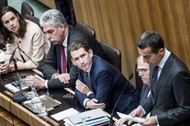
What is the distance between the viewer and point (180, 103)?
3.96 m

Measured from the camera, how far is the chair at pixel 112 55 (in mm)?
4934

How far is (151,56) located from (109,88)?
67 centimetres

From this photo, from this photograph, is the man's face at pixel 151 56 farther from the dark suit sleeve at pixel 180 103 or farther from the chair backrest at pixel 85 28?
the chair backrest at pixel 85 28

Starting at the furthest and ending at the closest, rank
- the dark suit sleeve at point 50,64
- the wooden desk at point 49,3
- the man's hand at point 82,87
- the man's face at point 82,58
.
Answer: the wooden desk at point 49,3
the dark suit sleeve at point 50,64
the man's hand at point 82,87
the man's face at point 82,58

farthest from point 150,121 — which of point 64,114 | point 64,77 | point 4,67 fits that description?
point 4,67

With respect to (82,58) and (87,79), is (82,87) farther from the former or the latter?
(82,58)

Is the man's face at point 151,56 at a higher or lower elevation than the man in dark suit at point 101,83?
higher

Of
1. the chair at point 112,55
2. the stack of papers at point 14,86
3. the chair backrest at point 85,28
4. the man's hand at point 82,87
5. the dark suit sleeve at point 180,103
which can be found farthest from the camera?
the chair backrest at point 85,28

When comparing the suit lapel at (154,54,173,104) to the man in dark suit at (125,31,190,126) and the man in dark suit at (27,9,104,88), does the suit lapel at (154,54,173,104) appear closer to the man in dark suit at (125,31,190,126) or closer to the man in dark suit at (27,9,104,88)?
the man in dark suit at (125,31,190,126)

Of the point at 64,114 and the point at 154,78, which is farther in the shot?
the point at 64,114

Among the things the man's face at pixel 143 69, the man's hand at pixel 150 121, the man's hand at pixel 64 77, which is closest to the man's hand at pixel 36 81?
the man's hand at pixel 64 77

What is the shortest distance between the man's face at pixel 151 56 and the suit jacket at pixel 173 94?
0.24ft

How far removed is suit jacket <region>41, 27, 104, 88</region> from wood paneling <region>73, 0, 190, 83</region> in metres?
0.77

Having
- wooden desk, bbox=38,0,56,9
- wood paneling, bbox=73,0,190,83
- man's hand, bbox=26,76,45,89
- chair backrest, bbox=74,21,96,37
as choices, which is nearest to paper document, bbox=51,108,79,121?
man's hand, bbox=26,76,45,89
